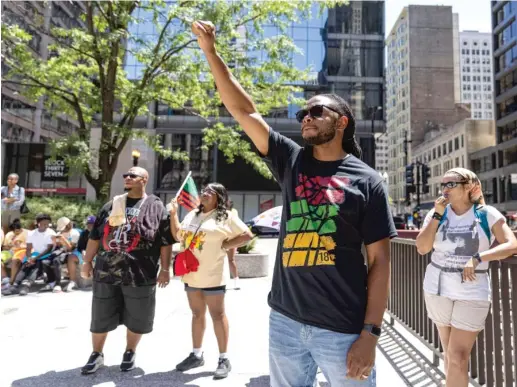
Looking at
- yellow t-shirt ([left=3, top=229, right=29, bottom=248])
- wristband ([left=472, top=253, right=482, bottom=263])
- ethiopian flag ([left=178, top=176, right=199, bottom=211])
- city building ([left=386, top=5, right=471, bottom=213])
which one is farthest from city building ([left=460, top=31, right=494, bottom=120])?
wristband ([left=472, top=253, right=482, bottom=263])

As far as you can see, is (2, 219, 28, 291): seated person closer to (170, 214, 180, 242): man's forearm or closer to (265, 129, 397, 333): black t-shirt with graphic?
(170, 214, 180, 242): man's forearm

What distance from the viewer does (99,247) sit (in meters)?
4.38

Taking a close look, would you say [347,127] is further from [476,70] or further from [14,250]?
[476,70]

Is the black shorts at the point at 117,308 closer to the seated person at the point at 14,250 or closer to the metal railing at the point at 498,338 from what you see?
the metal railing at the point at 498,338

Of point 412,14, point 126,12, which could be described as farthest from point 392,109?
point 126,12

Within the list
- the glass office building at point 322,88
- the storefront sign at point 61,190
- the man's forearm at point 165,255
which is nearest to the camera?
the man's forearm at point 165,255

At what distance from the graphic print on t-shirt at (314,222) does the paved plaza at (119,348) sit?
2.50 metres

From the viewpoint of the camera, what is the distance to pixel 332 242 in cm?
193

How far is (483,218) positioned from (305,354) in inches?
82.3

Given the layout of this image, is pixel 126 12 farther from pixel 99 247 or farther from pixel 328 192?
pixel 328 192

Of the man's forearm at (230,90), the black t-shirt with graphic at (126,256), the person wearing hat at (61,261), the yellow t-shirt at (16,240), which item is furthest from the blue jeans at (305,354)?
the yellow t-shirt at (16,240)

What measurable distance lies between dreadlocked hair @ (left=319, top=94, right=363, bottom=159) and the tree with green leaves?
10925 mm

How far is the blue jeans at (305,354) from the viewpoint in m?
1.85

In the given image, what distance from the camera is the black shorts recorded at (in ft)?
13.8
